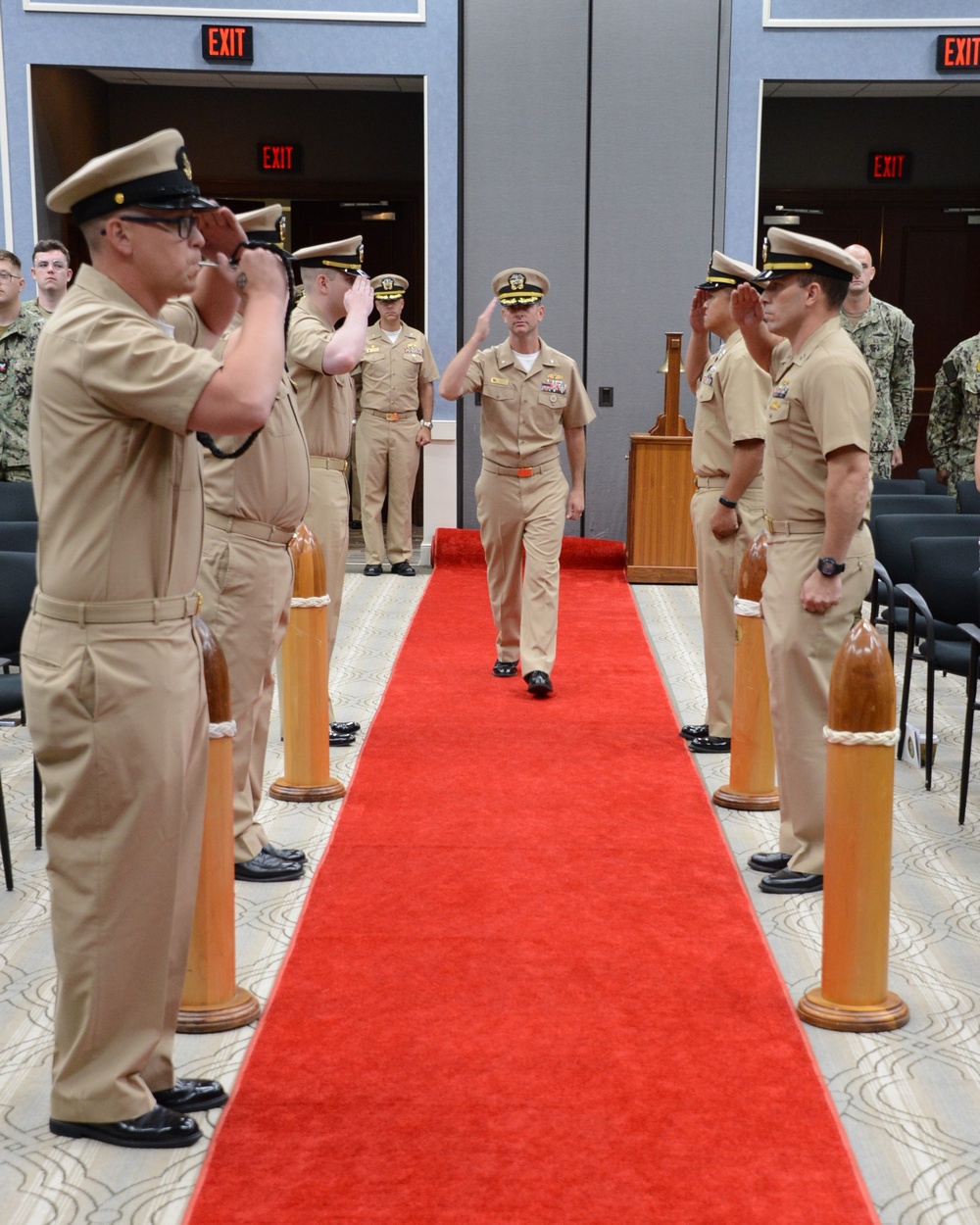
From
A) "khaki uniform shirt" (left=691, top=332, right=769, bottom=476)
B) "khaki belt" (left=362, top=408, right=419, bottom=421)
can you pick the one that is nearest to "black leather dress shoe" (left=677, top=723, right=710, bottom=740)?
"khaki uniform shirt" (left=691, top=332, right=769, bottom=476)

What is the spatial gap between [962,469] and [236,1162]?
6412 mm

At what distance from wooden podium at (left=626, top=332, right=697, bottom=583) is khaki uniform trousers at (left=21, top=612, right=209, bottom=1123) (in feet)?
23.0

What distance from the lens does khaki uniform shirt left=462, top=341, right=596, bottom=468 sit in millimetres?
6324

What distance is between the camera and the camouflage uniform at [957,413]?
25.1 ft

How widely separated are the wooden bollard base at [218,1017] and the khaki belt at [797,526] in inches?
74.7

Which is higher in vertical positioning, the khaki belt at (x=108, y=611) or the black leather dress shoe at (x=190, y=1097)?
the khaki belt at (x=108, y=611)

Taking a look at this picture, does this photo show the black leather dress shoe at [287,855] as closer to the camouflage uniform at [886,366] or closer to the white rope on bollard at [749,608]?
the white rope on bollard at [749,608]

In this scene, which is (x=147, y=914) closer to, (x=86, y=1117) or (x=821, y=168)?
(x=86, y=1117)

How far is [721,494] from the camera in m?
5.36

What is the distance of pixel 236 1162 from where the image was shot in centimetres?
252

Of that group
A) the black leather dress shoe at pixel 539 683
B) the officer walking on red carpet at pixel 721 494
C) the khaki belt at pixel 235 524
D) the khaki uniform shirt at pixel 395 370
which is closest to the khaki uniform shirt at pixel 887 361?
the officer walking on red carpet at pixel 721 494

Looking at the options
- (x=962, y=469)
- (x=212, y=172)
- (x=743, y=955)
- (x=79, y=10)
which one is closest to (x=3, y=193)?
(x=79, y=10)

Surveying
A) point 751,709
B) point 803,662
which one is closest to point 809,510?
point 803,662

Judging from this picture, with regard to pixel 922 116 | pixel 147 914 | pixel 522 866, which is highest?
pixel 922 116
